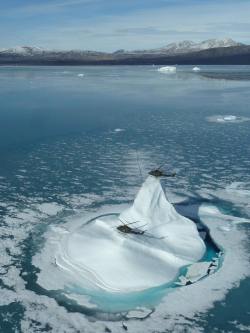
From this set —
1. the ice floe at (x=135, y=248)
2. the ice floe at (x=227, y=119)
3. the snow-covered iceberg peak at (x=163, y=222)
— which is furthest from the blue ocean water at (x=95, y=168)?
the snow-covered iceberg peak at (x=163, y=222)

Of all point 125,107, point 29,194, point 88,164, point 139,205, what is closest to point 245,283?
point 139,205

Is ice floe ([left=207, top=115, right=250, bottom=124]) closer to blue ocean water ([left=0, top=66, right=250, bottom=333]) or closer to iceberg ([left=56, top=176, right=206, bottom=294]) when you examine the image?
blue ocean water ([left=0, top=66, right=250, bottom=333])

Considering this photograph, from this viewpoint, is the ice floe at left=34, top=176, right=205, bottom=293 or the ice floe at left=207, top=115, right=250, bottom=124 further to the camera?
the ice floe at left=207, top=115, right=250, bottom=124

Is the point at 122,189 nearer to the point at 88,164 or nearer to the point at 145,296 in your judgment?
the point at 88,164

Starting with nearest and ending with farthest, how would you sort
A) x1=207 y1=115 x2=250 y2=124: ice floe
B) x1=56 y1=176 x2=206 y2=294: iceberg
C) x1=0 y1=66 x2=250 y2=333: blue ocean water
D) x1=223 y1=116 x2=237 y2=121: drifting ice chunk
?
1. x1=0 y1=66 x2=250 y2=333: blue ocean water
2. x1=56 y1=176 x2=206 y2=294: iceberg
3. x1=207 y1=115 x2=250 y2=124: ice floe
4. x1=223 y1=116 x2=237 y2=121: drifting ice chunk

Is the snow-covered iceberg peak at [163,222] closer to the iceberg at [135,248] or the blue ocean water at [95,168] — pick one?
the iceberg at [135,248]

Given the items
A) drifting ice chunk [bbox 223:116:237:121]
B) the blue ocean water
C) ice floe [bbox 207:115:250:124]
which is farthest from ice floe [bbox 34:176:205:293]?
drifting ice chunk [bbox 223:116:237:121]
